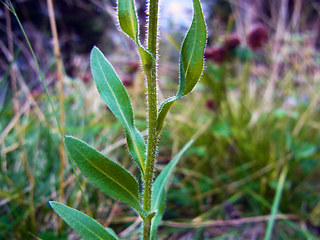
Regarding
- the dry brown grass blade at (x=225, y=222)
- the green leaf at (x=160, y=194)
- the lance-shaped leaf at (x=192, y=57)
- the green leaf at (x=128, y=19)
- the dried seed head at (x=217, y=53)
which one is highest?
the green leaf at (x=128, y=19)

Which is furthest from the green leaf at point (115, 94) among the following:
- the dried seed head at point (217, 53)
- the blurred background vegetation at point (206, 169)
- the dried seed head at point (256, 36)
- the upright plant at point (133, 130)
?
the dried seed head at point (256, 36)

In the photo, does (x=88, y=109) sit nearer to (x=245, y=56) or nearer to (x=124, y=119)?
(x=245, y=56)

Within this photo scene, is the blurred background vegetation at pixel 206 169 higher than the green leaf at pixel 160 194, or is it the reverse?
the green leaf at pixel 160 194

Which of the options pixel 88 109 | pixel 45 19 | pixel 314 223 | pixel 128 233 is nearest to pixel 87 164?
pixel 128 233

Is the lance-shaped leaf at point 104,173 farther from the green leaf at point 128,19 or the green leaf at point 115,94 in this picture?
the green leaf at point 128,19

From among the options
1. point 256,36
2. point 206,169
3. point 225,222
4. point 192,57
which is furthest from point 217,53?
point 192,57

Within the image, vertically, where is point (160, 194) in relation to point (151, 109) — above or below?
below

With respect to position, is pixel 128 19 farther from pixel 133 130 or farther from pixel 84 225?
pixel 84 225
